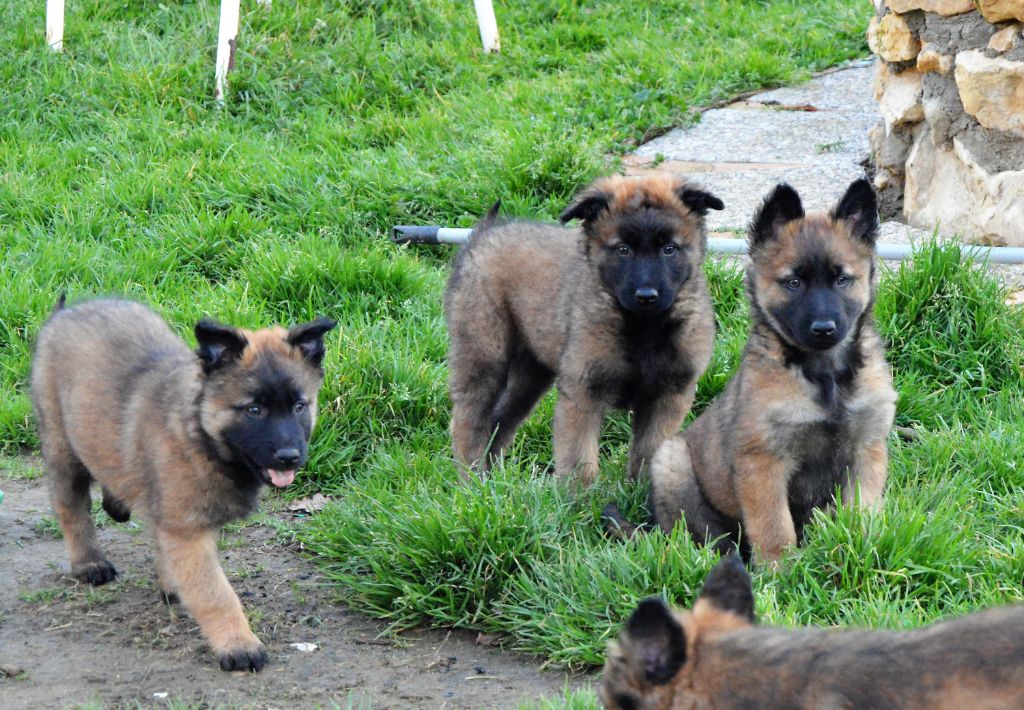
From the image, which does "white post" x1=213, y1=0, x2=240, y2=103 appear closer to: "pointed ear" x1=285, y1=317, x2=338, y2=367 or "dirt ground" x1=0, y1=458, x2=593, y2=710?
"dirt ground" x1=0, y1=458, x2=593, y2=710

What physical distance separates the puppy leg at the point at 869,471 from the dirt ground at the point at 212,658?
1.22m

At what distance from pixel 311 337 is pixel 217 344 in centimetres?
33

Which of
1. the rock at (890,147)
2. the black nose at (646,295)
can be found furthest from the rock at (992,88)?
the black nose at (646,295)

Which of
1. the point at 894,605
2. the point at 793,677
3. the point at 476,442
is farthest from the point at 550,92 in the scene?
the point at 793,677

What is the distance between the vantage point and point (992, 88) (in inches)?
243

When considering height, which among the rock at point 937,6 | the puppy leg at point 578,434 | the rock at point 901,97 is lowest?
the puppy leg at point 578,434

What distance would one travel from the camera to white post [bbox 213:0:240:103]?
8562 mm

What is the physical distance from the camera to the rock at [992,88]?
6082 millimetres

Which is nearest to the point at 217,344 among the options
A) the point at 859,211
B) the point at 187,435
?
the point at 187,435

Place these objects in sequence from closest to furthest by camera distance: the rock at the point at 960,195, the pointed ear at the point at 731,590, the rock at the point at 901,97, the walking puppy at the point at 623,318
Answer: the pointed ear at the point at 731,590 → the walking puppy at the point at 623,318 → the rock at the point at 960,195 → the rock at the point at 901,97

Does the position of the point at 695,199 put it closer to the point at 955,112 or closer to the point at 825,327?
the point at 825,327

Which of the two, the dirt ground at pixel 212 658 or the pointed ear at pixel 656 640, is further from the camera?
the dirt ground at pixel 212 658

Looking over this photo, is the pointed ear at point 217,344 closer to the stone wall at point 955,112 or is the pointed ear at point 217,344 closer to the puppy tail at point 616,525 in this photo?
the puppy tail at point 616,525

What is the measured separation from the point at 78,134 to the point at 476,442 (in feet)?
13.9
